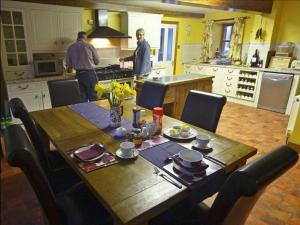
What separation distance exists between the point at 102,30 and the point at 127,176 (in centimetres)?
399

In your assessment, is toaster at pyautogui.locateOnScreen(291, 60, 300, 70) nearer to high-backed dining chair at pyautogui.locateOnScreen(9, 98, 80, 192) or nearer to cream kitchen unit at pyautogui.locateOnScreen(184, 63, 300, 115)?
cream kitchen unit at pyautogui.locateOnScreen(184, 63, 300, 115)

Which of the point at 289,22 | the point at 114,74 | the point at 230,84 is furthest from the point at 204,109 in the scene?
the point at 289,22

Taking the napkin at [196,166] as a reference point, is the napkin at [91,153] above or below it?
below

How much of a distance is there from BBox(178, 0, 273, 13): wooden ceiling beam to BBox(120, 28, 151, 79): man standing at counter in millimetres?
1069

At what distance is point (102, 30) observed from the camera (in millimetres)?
4598

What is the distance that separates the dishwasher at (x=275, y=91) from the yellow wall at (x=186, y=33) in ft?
8.91

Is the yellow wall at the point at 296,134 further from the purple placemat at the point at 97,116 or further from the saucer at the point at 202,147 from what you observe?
A: the purple placemat at the point at 97,116

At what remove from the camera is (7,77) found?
3.67 m

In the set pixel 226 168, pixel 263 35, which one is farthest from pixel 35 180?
pixel 263 35

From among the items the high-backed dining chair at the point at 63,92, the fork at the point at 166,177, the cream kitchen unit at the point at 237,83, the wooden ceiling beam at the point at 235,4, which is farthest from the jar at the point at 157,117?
the cream kitchen unit at the point at 237,83

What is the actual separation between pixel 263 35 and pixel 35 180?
565cm

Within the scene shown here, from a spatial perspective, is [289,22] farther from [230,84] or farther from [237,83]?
[230,84]

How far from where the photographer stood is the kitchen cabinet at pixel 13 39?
11.6ft

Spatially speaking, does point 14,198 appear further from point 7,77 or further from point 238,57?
point 238,57
